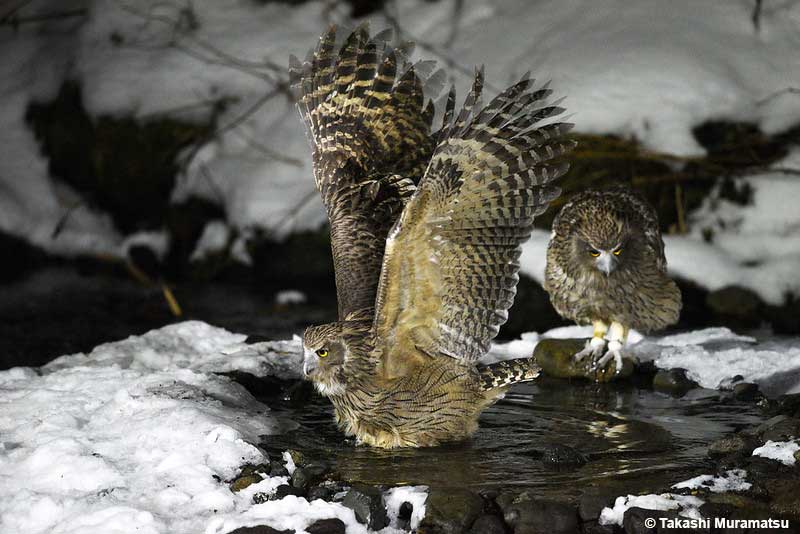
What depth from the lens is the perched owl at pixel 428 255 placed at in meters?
4.16

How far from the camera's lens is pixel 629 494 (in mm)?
3764

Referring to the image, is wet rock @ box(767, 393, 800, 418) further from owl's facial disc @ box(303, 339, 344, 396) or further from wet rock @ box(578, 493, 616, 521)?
owl's facial disc @ box(303, 339, 344, 396)

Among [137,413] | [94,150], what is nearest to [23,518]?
[137,413]

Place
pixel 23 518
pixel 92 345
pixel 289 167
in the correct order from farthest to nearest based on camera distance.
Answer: pixel 289 167 < pixel 92 345 < pixel 23 518

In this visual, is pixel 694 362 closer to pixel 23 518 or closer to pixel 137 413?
pixel 137 413

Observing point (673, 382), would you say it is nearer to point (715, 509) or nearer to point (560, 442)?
point (560, 442)

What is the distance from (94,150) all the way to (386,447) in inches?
272

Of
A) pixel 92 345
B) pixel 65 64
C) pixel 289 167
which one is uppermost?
pixel 65 64

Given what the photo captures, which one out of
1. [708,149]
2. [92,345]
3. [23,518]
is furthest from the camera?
[708,149]

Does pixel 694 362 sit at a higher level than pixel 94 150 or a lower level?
lower

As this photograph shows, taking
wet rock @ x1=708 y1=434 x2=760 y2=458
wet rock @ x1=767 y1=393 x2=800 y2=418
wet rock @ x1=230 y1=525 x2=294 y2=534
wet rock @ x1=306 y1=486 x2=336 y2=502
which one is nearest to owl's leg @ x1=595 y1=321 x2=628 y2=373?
wet rock @ x1=767 y1=393 x2=800 y2=418

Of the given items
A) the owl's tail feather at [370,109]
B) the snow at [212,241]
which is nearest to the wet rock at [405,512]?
→ the owl's tail feather at [370,109]

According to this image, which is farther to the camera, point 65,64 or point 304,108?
point 65,64

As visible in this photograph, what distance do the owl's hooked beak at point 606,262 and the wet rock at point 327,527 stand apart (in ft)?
9.18
